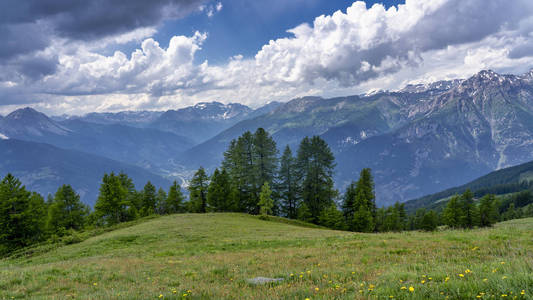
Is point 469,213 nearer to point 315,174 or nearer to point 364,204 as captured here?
point 364,204

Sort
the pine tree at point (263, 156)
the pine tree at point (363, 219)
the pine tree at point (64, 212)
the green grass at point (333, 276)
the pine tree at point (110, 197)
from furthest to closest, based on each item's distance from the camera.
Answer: the pine tree at point (263, 156), the pine tree at point (64, 212), the pine tree at point (363, 219), the pine tree at point (110, 197), the green grass at point (333, 276)

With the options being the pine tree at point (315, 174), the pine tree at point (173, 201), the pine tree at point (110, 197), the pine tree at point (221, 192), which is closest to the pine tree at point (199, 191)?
the pine tree at point (221, 192)

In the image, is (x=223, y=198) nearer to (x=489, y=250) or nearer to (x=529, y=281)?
(x=489, y=250)

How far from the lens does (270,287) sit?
26.2 ft

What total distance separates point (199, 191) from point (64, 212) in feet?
77.7

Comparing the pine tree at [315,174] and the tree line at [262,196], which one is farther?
the pine tree at [315,174]

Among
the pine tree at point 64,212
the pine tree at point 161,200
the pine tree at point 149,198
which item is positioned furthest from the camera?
the pine tree at point 149,198

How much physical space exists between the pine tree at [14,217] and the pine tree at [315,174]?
137ft

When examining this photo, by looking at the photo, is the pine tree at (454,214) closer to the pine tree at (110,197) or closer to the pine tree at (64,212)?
the pine tree at (110,197)

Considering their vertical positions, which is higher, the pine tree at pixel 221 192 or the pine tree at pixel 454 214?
the pine tree at pixel 221 192

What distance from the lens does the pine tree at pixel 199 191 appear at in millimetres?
55031

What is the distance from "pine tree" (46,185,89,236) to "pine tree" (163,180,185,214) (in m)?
16.3

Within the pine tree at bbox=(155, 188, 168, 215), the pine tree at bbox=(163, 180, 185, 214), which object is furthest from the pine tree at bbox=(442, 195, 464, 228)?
the pine tree at bbox=(155, 188, 168, 215)

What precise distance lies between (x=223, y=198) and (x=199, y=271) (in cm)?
4353
